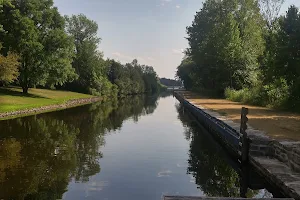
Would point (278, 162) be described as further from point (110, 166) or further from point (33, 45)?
point (33, 45)

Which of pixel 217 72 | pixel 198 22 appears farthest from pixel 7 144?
pixel 198 22

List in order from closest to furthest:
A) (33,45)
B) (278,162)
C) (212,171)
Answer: (278,162), (212,171), (33,45)

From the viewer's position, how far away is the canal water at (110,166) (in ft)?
40.3

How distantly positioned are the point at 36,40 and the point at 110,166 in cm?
4470

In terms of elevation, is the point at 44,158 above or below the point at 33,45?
below

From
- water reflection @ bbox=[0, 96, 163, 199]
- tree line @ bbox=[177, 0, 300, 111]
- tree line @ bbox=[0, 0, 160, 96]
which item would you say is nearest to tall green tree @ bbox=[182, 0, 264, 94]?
tree line @ bbox=[177, 0, 300, 111]

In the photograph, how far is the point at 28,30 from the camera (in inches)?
2071

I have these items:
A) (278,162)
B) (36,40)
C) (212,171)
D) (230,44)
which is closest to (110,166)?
(212,171)

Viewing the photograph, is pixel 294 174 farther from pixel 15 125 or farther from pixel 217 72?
pixel 217 72

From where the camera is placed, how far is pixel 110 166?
1595 cm

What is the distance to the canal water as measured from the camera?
12281mm

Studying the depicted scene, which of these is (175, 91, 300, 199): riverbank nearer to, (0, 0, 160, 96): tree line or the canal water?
the canal water

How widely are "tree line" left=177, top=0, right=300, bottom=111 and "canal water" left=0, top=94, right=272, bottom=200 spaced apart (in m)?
10.3

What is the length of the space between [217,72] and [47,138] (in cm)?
4076
